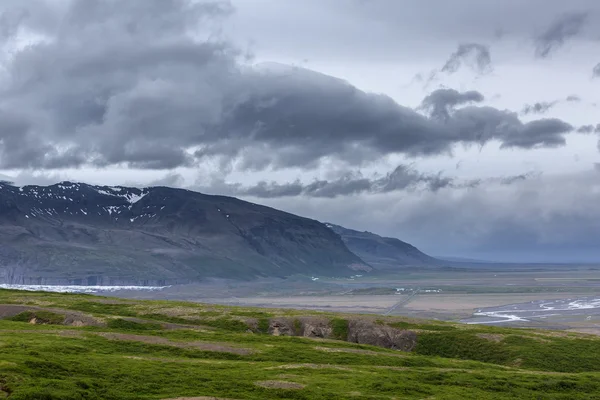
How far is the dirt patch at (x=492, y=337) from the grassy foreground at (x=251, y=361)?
538 mm

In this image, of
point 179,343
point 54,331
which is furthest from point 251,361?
point 54,331

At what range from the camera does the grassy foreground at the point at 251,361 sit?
5988cm

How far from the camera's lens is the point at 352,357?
284 feet

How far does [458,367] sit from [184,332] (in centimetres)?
4178

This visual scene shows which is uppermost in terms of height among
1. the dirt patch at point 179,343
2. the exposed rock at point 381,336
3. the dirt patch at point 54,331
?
the dirt patch at point 54,331

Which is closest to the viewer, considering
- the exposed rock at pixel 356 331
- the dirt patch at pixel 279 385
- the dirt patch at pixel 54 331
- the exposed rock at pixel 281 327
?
the dirt patch at pixel 279 385

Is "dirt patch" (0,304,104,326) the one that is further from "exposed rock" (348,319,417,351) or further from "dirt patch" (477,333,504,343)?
"dirt patch" (477,333,504,343)

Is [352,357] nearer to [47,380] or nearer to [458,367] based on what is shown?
[458,367]

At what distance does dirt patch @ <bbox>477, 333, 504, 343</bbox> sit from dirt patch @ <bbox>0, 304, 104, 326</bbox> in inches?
2582

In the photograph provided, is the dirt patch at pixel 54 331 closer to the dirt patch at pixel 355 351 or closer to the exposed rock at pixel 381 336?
the dirt patch at pixel 355 351

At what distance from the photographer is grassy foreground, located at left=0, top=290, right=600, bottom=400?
59.9 meters

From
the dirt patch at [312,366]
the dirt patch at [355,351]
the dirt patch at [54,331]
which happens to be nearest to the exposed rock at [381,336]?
the dirt patch at [355,351]

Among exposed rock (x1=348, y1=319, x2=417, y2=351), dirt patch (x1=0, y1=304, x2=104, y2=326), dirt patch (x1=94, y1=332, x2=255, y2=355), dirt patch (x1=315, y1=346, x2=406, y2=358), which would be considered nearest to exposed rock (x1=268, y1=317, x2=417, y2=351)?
exposed rock (x1=348, y1=319, x2=417, y2=351)

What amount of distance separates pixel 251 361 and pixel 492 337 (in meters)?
49.7
